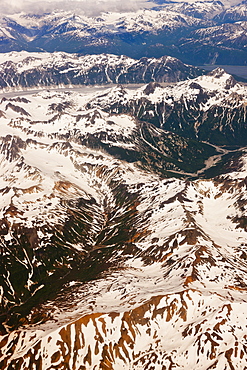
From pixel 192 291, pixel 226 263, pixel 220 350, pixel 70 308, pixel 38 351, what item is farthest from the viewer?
pixel 226 263

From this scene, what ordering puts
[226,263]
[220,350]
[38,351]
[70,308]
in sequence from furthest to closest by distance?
[226,263] < [70,308] < [38,351] < [220,350]

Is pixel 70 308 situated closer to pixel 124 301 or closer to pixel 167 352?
pixel 124 301

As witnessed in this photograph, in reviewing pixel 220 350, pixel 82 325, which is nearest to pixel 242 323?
pixel 220 350

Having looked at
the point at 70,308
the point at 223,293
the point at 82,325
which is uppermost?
the point at 223,293

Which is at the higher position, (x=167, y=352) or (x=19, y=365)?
(x=167, y=352)

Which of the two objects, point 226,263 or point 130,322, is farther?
point 226,263

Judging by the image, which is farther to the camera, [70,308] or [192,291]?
[70,308]

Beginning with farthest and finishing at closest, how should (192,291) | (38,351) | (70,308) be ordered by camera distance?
(70,308) < (192,291) < (38,351)

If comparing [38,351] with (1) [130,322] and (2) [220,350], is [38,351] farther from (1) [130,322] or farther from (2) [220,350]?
(2) [220,350]

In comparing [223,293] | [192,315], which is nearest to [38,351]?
[192,315]
